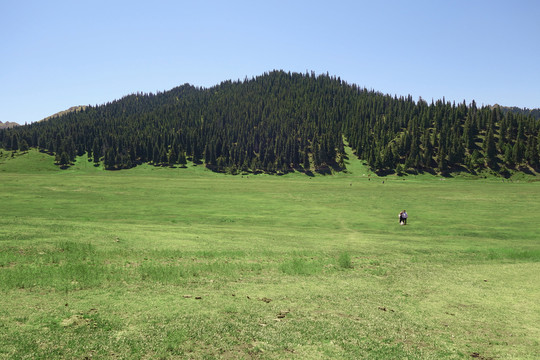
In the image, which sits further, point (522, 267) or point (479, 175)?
point (479, 175)

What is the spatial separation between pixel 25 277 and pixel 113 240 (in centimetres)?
960

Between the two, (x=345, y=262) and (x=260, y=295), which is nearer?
(x=260, y=295)

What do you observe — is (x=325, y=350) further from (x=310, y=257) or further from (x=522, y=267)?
(x=522, y=267)

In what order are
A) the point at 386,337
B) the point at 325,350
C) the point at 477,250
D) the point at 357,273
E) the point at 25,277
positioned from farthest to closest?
the point at 477,250, the point at 357,273, the point at 25,277, the point at 386,337, the point at 325,350

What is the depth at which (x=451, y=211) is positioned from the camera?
5738cm

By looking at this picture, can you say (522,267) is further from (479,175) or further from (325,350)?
(479,175)

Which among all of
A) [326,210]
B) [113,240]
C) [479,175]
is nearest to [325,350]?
[113,240]

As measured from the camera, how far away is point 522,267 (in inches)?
912

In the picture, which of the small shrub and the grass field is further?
the small shrub

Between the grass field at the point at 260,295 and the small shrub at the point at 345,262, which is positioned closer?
the grass field at the point at 260,295

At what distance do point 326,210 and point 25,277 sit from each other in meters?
48.2

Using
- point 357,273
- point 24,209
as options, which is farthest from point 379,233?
point 24,209

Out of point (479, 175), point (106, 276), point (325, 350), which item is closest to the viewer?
point (325, 350)

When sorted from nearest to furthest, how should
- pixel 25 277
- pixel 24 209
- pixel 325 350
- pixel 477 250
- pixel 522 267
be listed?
pixel 325 350
pixel 25 277
pixel 522 267
pixel 477 250
pixel 24 209
